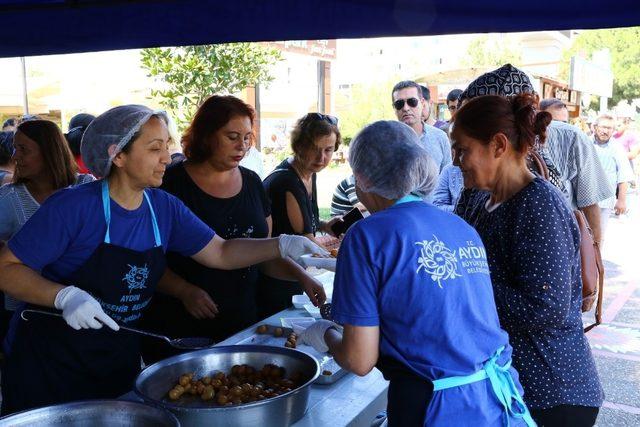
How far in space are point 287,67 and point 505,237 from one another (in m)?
16.8

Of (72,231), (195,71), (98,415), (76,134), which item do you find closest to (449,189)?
(72,231)

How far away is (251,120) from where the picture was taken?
8.32 feet

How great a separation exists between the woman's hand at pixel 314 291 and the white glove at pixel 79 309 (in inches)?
38.1

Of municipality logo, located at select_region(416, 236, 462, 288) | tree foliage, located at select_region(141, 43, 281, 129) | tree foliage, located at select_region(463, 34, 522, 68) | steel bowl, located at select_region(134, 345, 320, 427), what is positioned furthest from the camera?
tree foliage, located at select_region(463, 34, 522, 68)

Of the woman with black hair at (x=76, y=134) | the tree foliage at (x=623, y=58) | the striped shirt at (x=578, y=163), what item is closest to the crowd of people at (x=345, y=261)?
the woman with black hair at (x=76, y=134)

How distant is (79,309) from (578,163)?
3207 mm

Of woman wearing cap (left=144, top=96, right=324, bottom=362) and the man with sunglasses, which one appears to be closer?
woman wearing cap (left=144, top=96, right=324, bottom=362)

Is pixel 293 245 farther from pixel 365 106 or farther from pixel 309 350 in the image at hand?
pixel 365 106

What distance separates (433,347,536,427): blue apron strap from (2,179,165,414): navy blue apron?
1012 millimetres

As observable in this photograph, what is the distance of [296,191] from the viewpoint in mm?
2984

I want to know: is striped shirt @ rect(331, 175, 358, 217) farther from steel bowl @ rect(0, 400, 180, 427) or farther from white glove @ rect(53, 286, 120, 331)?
steel bowl @ rect(0, 400, 180, 427)

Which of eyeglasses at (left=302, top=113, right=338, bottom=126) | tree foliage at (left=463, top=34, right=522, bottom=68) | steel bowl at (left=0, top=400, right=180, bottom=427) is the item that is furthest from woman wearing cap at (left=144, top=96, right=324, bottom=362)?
tree foliage at (left=463, top=34, right=522, bottom=68)

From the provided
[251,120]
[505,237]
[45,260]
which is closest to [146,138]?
[45,260]

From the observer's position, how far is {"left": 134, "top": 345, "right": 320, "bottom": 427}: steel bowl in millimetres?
1363
